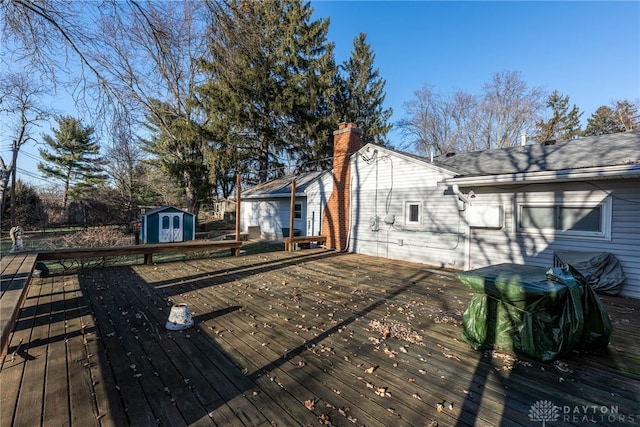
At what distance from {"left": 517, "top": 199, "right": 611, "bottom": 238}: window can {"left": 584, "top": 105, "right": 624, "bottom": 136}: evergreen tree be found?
924 inches

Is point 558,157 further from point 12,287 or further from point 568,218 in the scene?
point 12,287

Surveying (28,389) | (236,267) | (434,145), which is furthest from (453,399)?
(434,145)

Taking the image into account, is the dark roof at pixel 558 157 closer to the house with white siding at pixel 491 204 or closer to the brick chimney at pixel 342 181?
the house with white siding at pixel 491 204

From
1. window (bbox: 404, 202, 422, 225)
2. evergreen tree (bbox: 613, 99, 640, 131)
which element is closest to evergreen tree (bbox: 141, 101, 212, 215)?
window (bbox: 404, 202, 422, 225)

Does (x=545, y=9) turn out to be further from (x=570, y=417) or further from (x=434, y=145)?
(x=434, y=145)

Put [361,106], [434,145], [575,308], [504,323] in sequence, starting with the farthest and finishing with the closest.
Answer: [434,145] < [361,106] < [504,323] < [575,308]

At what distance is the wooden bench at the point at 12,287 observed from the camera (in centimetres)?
244

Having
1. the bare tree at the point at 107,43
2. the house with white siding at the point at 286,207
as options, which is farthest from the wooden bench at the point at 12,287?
the house with white siding at the point at 286,207

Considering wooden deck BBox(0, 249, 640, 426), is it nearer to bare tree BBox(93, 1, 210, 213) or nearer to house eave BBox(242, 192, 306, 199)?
bare tree BBox(93, 1, 210, 213)

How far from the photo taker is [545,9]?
26.9 ft

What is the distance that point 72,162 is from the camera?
84.6 ft

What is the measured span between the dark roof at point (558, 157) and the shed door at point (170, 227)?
1384cm

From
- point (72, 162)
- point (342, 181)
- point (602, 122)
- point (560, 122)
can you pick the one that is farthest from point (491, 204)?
point (72, 162)

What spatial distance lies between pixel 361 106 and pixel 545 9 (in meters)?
15.6
